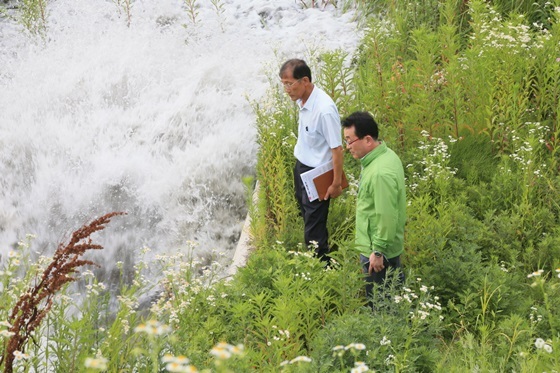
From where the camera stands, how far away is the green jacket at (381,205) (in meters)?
4.73

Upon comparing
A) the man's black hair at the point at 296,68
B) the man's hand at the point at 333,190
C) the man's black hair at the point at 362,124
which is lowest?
the man's hand at the point at 333,190

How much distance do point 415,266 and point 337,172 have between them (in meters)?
0.99

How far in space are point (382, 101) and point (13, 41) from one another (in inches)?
294

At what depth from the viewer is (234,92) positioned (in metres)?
9.84

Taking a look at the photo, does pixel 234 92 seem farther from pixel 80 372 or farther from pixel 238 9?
pixel 80 372

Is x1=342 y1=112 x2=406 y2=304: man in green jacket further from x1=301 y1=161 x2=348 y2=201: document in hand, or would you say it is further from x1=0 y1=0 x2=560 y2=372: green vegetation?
x1=301 y1=161 x2=348 y2=201: document in hand

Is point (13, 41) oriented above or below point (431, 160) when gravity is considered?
above

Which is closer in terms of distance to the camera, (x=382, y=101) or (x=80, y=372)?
(x=80, y=372)

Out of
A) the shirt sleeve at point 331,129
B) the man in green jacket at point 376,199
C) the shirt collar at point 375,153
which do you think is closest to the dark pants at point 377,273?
the man in green jacket at point 376,199

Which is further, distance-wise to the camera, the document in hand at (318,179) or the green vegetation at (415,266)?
the document in hand at (318,179)

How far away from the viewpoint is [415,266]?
222 inches

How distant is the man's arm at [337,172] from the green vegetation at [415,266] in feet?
1.54

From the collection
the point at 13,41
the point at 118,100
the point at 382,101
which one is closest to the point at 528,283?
the point at 382,101

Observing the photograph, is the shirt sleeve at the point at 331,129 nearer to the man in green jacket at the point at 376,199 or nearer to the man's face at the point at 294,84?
the man's face at the point at 294,84
